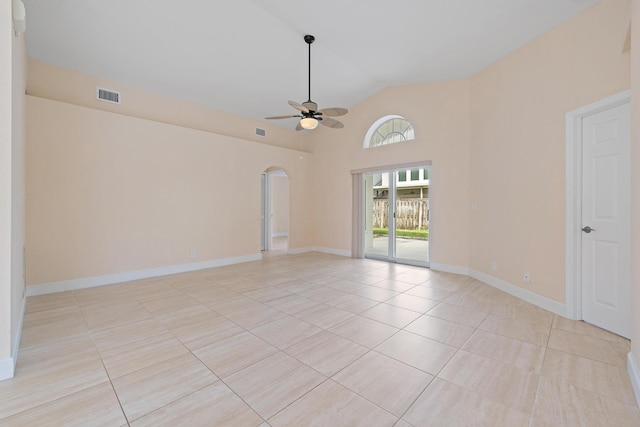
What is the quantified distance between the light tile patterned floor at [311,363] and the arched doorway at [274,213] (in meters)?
4.15

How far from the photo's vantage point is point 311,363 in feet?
6.91

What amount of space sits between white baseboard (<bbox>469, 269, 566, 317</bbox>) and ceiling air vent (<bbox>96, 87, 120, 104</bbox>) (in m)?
6.84

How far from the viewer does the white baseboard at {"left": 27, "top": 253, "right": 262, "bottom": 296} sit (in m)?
3.79

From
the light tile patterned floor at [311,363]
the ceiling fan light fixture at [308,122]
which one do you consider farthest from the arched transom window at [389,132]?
the light tile patterned floor at [311,363]

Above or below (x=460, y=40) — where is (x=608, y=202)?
below

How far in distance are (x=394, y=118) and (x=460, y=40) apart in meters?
2.27

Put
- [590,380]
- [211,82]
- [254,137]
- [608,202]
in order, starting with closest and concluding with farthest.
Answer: [590,380]
[608,202]
[211,82]
[254,137]

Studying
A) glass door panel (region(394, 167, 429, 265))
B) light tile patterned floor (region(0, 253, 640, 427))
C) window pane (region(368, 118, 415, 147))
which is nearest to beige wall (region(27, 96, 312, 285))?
light tile patterned floor (region(0, 253, 640, 427))

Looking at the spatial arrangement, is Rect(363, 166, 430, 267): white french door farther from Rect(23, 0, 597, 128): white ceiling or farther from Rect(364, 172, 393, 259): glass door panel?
Rect(23, 0, 597, 128): white ceiling

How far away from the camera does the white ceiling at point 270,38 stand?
10.7ft

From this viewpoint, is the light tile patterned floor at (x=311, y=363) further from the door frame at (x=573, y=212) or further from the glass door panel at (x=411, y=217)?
the glass door panel at (x=411, y=217)

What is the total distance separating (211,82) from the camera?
4.89 metres

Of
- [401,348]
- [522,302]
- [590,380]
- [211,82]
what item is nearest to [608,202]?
[522,302]

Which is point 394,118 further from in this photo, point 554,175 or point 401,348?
point 401,348
